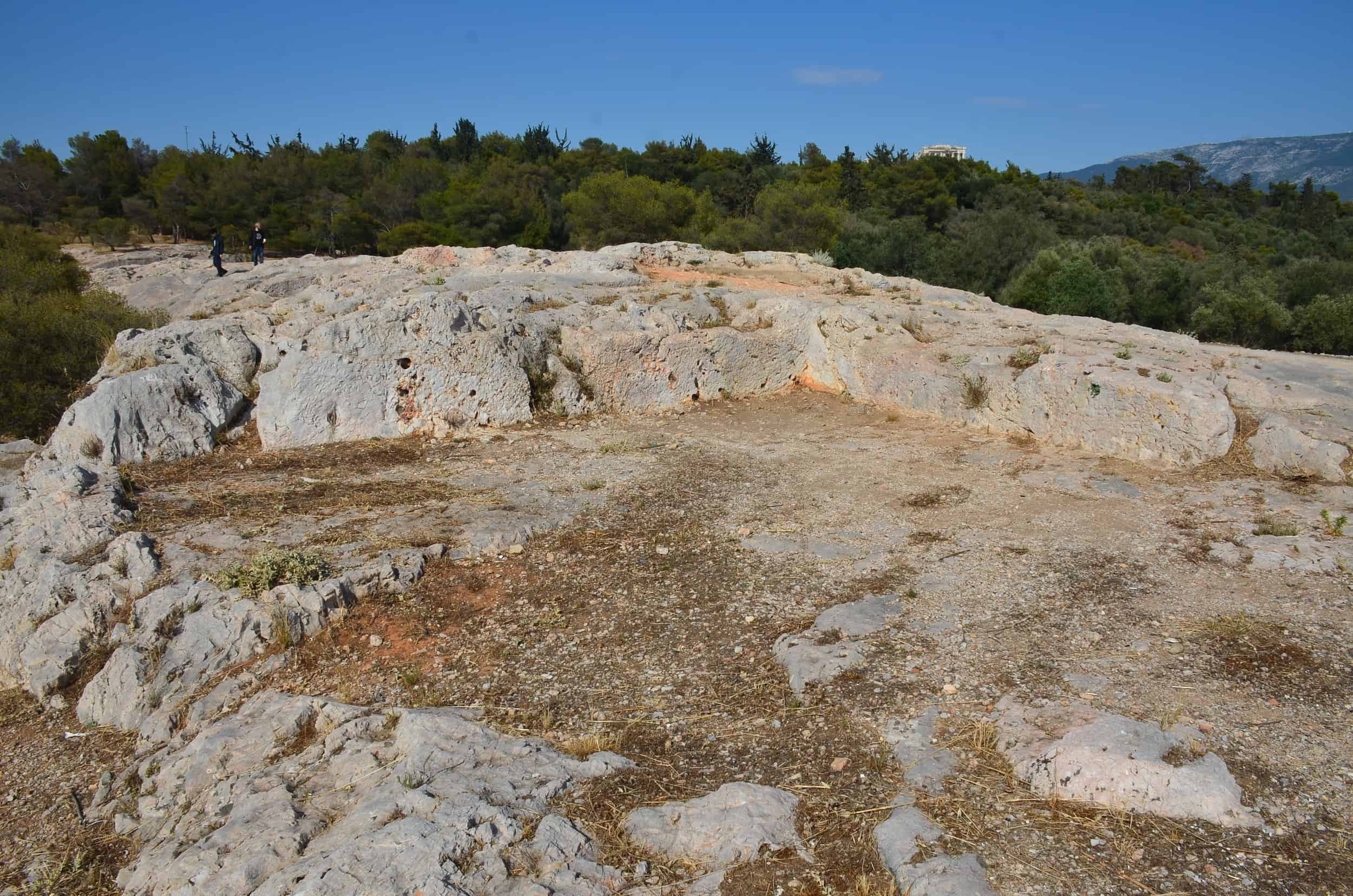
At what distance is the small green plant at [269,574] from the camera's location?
6098mm

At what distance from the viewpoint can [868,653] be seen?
5320 mm

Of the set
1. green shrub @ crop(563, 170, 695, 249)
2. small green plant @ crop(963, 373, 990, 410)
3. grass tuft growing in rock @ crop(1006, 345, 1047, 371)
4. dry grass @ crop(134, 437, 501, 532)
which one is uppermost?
green shrub @ crop(563, 170, 695, 249)

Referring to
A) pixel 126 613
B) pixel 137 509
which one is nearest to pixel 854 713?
pixel 126 613

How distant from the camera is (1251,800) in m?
3.83

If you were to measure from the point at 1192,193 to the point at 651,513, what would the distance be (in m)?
63.4

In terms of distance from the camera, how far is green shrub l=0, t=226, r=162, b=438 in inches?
591

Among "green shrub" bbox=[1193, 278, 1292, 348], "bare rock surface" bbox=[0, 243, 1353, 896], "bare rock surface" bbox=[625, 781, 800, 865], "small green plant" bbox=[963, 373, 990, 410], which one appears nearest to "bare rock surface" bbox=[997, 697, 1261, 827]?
"bare rock surface" bbox=[0, 243, 1353, 896]

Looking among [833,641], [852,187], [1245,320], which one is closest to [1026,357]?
[833,641]

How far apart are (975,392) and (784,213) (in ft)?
72.4

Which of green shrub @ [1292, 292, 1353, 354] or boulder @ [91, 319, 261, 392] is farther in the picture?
green shrub @ [1292, 292, 1353, 354]

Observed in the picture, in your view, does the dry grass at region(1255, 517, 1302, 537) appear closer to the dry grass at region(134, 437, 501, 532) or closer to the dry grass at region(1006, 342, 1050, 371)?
the dry grass at region(1006, 342, 1050, 371)

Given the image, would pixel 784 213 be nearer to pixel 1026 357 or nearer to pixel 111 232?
pixel 1026 357

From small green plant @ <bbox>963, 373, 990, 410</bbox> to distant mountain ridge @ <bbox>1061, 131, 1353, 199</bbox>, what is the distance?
12133 cm

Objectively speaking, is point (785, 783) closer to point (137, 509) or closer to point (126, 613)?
point (126, 613)
